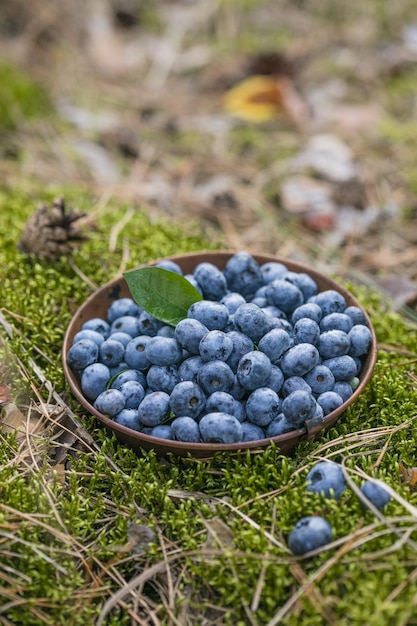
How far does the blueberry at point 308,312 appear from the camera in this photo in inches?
84.4

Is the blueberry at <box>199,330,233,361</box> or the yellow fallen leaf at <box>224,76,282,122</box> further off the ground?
the yellow fallen leaf at <box>224,76,282,122</box>

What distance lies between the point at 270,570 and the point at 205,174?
321 centimetres

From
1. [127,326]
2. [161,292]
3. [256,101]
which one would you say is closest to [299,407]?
[161,292]

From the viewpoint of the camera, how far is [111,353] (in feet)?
6.92

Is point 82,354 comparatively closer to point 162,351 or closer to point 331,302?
point 162,351

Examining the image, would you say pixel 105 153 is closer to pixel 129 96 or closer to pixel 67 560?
pixel 129 96

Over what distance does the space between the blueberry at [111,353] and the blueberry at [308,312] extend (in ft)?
2.06

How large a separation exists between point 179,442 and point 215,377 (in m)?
0.23

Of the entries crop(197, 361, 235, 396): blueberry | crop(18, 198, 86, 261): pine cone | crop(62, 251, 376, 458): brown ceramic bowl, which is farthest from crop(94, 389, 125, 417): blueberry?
crop(18, 198, 86, 261): pine cone

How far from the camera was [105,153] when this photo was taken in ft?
14.9

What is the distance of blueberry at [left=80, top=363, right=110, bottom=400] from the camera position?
2.03m

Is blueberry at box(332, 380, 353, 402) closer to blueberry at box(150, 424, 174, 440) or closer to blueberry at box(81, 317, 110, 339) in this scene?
blueberry at box(150, 424, 174, 440)

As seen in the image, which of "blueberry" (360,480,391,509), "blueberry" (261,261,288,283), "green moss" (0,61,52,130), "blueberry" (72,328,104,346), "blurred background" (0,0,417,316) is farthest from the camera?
"green moss" (0,61,52,130)

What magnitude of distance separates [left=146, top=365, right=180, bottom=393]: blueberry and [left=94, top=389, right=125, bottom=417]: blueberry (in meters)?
0.11
